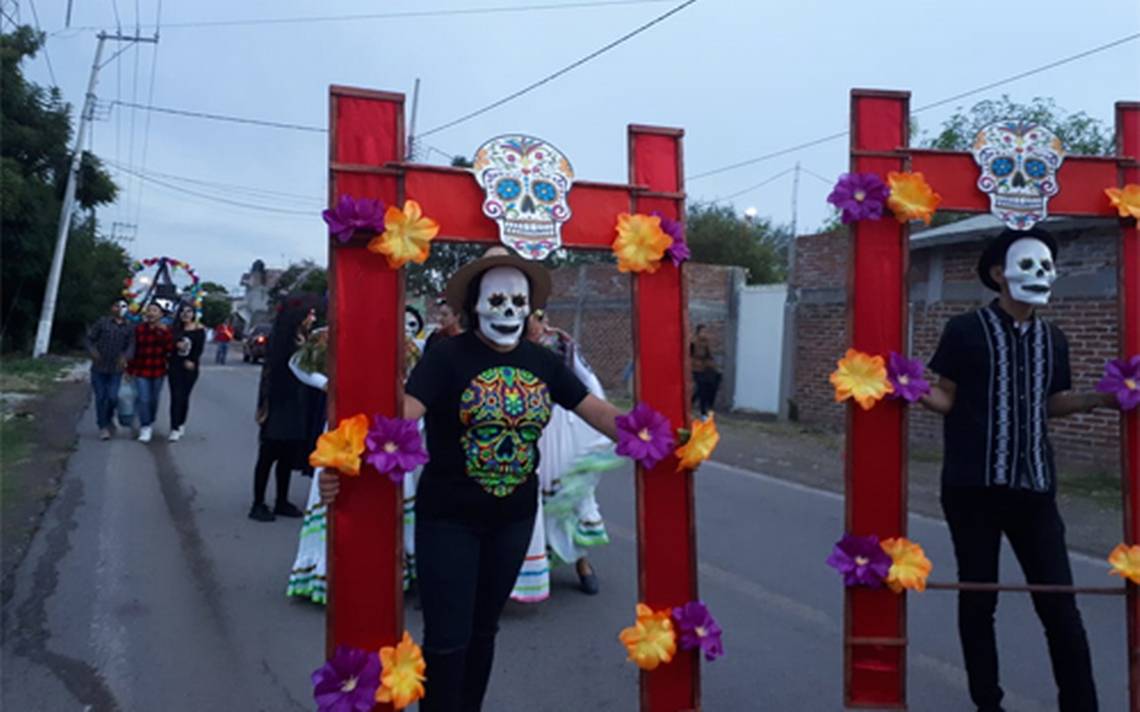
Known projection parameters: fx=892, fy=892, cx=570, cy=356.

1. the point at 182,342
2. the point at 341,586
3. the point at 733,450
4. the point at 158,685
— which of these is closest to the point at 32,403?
the point at 182,342

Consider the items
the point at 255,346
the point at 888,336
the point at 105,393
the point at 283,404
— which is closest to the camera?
the point at 888,336

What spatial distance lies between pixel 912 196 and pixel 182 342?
939cm

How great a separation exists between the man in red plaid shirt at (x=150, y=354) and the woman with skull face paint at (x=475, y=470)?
28.4 feet

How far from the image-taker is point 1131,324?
3.56m

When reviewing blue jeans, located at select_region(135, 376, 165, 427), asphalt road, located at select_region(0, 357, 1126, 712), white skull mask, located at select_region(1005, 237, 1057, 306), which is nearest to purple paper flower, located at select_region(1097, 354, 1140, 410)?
white skull mask, located at select_region(1005, 237, 1057, 306)

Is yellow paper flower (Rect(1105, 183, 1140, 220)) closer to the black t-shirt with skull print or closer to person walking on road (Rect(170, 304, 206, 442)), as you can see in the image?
the black t-shirt with skull print

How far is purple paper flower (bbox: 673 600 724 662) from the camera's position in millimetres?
3297

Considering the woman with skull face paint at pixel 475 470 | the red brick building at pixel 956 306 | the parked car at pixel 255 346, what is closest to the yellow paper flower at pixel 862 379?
the woman with skull face paint at pixel 475 470

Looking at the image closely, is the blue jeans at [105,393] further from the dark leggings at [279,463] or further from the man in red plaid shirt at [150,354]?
the dark leggings at [279,463]

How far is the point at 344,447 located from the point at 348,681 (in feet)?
2.55

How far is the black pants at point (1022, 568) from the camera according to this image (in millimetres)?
3264

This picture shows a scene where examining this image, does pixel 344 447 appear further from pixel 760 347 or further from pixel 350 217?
pixel 760 347

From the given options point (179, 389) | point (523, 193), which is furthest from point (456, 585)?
point (179, 389)

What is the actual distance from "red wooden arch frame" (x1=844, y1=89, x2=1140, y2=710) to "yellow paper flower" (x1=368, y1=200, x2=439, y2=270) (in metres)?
1.65
